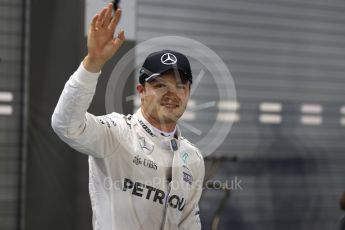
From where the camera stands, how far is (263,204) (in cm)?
486

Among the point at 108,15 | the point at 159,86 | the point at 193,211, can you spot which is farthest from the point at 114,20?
the point at 193,211

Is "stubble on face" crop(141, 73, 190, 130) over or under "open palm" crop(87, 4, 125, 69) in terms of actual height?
under

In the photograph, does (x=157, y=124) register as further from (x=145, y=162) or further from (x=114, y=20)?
(x=114, y=20)

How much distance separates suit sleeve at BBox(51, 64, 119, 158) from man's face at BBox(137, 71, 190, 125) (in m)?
0.33

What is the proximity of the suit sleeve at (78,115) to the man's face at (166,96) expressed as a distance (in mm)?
334

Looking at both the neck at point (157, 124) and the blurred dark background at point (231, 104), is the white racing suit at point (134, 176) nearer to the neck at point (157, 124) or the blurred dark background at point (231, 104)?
the neck at point (157, 124)

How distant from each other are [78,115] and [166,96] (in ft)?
1.78

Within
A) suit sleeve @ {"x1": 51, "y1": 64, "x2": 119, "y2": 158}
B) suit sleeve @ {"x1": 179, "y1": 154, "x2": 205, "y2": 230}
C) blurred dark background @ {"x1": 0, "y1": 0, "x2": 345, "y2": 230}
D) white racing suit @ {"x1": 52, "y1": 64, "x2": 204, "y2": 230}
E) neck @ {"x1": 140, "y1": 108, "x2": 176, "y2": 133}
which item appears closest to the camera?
suit sleeve @ {"x1": 51, "y1": 64, "x2": 119, "y2": 158}

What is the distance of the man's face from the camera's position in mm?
2396

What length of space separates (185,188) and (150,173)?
0.70 feet

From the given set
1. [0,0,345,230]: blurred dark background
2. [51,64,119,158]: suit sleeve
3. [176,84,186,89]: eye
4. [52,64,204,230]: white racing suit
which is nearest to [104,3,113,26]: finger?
[51,64,119,158]: suit sleeve

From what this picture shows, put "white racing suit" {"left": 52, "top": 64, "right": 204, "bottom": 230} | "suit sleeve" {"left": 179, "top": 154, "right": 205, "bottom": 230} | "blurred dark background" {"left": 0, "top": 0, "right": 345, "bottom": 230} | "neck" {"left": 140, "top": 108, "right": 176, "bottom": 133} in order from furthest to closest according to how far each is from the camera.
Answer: "blurred dark background" {"left": 0, "top": 0, "right": 345, "bottom": 230}
"suit sleeve" {"left": 179, "top": 154, "right": 205, "bottom": 230}
"neck" {"left": 140, "top": 108, "right": 176, "bottom": 133}
"white racing suit" {"left": 52, "top": 64, "right": 204, "bottom": 230}

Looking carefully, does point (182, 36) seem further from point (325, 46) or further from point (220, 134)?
point (325, 46)

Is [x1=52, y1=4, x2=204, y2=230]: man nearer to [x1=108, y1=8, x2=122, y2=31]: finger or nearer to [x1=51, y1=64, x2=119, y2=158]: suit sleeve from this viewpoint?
[x1=51, y1=64, x2=119, y2=158]: suit sleeve
